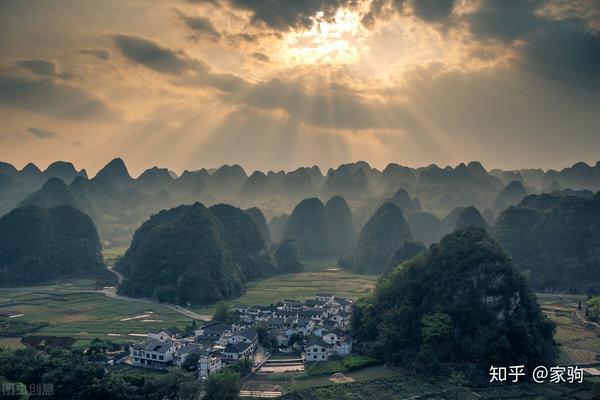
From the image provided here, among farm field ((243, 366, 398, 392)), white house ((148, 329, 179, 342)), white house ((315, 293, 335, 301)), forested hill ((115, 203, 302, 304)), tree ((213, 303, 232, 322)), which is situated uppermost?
forested hill ((115, 203, 302, 304))

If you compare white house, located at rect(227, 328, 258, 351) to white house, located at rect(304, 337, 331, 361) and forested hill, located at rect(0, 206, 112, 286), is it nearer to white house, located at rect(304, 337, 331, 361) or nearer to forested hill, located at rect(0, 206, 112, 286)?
white house, located at rect(304, 337, 331, 361)

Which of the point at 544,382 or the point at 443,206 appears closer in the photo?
the point at 544,382

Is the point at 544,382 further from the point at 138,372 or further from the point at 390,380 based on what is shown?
the point at 138,372

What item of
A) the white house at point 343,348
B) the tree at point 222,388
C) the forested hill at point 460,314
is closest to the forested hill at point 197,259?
the white house at point 343,348

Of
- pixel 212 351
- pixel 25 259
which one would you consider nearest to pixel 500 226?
pixel 212 351

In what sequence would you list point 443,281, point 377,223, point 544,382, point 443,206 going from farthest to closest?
point 443,206
point 377,223
point 443,281
point 544,382

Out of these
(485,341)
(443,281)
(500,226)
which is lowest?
(485,341)

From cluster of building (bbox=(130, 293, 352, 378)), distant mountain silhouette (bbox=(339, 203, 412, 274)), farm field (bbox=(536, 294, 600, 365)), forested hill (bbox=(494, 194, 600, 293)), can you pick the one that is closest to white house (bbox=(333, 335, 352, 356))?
cluster of building (bbox=(130, 293, 352, 378))

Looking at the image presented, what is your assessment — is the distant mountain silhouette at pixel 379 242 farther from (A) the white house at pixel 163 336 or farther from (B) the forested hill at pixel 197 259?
(A) the white house at pixel 163 336
